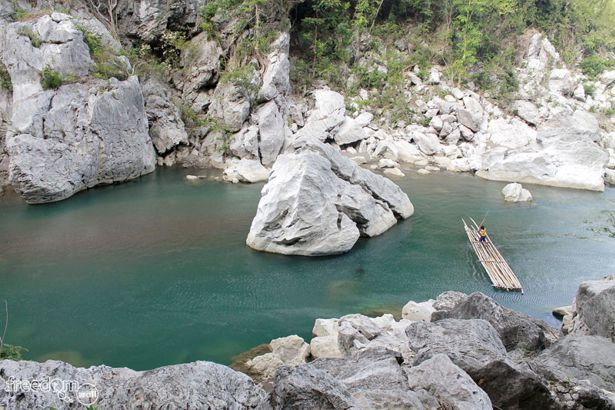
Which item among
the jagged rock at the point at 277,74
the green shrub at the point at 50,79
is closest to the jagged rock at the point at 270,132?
the jagged rock at the point at 277,74

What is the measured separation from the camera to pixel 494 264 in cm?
1817

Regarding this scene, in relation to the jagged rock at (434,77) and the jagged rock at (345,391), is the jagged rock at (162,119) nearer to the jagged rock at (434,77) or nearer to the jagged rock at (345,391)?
the jagged rock at (434,77)

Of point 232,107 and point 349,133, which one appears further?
point 349,133

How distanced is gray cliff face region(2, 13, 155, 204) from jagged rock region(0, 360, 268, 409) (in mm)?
23059

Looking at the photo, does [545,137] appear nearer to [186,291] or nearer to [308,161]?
[308,161]

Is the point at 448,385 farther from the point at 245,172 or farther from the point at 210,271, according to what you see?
the point at 245,172

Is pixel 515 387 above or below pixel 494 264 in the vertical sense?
above

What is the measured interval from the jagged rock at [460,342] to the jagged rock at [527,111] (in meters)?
40.7

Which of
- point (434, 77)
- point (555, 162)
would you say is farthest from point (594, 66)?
point (555, 162)

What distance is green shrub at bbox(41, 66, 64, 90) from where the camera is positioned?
27.0 meters

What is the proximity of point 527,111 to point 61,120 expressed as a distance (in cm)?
4130

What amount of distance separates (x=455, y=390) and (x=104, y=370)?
4.72 meters

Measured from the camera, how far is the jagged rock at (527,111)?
141 ft

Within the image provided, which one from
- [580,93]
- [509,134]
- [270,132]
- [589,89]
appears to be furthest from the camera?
[589,89]
